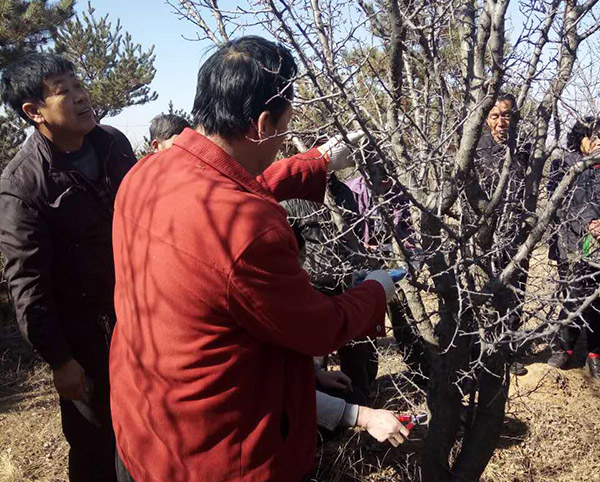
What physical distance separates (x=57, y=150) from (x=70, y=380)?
1001 millimetres

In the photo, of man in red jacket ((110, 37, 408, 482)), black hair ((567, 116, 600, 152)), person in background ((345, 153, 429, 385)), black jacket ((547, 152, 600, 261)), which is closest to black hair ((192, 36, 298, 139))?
man in red jacket ((110, 37, 408, 482))

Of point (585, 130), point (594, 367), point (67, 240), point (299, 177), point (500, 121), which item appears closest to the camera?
point (299, 177)

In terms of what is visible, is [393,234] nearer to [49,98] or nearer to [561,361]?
[49,98]

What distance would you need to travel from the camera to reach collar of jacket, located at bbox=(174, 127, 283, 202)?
1326 millimetres

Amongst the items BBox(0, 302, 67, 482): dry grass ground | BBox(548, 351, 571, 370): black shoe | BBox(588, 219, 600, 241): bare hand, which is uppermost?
BBox(588, 219, 600, 241): bare hand

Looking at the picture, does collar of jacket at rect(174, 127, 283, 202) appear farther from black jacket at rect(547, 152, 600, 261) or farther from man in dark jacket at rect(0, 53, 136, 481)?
man in dark jacket at rect(0, 53, 136, 481)

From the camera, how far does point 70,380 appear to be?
2340 millimetres

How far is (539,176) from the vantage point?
1.91 m

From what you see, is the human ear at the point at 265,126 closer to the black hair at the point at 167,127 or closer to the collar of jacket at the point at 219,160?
the collar of jacket at the point at 219,160

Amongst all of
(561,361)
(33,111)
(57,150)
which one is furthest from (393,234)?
(561,361)

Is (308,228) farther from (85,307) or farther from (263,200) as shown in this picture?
(263,200)

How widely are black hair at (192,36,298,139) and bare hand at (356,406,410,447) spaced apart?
0.98 meters

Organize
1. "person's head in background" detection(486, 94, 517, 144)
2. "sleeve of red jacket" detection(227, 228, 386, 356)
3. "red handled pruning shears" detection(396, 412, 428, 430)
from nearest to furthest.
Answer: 1. "sleeve of red jacket" detection(227, 228, 386, 356)
2. "red handled pruning shears" detection(396, 412, 428, 430)
3. "person's head in background" detection(486, 94, 517, 144)

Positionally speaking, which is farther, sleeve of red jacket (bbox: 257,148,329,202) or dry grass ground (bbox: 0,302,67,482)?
dry grass ground (bbox: 0,302,67,482)
